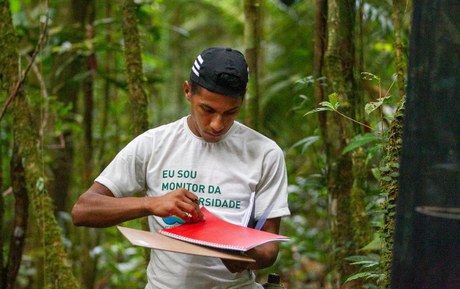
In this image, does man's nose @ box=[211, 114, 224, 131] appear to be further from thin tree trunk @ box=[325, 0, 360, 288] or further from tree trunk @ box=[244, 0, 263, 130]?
tree trunk @ box=[244, 0, 263, 130]

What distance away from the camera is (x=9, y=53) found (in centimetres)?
463

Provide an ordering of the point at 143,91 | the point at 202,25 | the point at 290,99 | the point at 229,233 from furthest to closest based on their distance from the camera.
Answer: the point at 202,25, the point at 290,99, the point at 143,91, the point at 229,233

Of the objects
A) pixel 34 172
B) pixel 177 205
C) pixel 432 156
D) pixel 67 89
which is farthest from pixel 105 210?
pixel 67 89

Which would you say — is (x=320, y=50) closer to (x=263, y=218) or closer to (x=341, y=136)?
(x=341, y=136)

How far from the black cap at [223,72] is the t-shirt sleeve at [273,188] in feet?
1.09

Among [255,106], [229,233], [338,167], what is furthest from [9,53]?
[229,233]

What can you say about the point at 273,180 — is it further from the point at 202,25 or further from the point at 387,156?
the point at 202,25

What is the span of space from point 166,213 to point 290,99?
16.3ft

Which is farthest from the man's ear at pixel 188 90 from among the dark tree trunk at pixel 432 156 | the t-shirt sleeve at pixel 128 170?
the dark tree trunk at pixel 432 156

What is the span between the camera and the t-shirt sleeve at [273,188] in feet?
10.2

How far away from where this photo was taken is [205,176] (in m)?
3.15

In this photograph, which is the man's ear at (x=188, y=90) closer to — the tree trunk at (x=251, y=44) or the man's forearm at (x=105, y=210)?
the man's forearm at (x=105, y=210)

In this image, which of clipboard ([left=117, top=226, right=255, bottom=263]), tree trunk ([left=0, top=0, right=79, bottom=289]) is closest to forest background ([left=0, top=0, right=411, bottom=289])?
tree trunk ([left=0, top=0, right=79, bottom=289])

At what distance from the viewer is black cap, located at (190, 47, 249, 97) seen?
3.00 m
